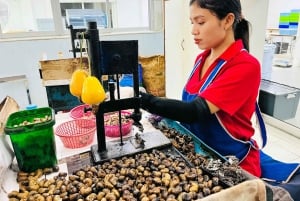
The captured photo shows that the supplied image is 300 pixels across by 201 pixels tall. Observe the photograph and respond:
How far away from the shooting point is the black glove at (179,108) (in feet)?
3.20

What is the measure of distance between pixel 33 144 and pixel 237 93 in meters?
0.87

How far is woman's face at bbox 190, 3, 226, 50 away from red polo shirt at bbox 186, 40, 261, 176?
0.28 ft

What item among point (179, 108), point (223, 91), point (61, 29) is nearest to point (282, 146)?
point (223, 91)

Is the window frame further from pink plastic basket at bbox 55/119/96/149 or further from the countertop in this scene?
pink plastic basket at bbox 55/119/96/149

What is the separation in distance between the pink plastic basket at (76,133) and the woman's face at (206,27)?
696mm

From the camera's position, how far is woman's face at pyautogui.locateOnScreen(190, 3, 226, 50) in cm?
103

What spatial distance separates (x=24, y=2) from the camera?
3.46m

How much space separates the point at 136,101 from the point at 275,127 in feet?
9.00

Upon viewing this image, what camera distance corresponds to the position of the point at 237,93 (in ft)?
3.30

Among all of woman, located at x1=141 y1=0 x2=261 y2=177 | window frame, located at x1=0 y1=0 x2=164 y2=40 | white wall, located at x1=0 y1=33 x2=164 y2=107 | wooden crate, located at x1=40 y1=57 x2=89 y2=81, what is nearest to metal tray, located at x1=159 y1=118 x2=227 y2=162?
woman, located at x1=141 y1=0 x2=261 y2=177

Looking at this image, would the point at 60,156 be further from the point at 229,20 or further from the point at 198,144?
the point at 229,20

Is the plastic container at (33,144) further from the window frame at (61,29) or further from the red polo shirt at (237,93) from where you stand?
the window frame at (61,29)

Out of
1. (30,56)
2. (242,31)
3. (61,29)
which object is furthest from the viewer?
(61,29)

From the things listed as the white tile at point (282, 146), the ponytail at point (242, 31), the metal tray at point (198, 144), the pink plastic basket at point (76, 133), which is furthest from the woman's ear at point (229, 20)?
the white tile at point (282, 146)
